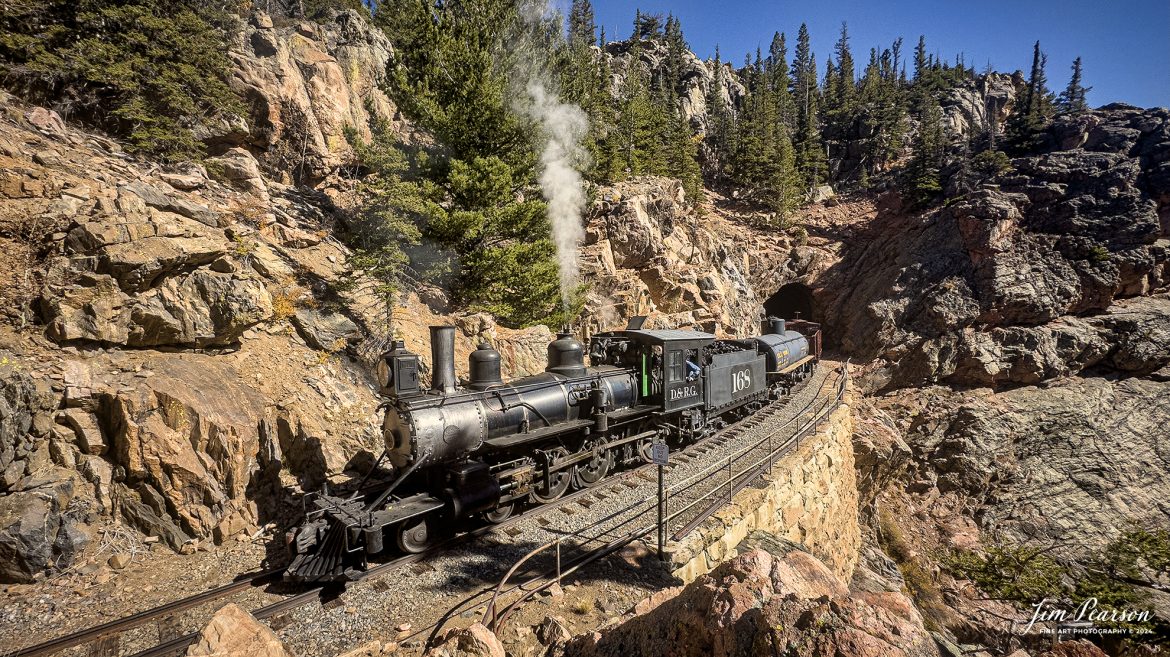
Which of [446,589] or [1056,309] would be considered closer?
[446,589]

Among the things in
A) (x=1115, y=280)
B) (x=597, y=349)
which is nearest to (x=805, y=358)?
(x=597, y=349)

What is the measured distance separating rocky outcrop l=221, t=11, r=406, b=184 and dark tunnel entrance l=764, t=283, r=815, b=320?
1262 inches

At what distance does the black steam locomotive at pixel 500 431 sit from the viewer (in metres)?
7.34

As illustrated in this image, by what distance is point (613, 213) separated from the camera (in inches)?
1062

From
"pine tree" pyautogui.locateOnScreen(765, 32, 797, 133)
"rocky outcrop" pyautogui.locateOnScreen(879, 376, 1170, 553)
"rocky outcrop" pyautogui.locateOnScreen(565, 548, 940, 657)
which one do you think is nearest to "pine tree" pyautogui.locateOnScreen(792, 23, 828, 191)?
"pine tree" pyautogui.locateOnScreen(765, 32, 797, 133)

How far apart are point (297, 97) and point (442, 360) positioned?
1937 cm

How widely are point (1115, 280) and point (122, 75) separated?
48.7 m

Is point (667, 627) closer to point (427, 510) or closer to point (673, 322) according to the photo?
point (427, 510)

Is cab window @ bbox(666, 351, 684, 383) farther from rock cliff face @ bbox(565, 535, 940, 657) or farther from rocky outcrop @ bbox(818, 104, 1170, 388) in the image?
rocky outcrop @ bbox(818, 104, 1170, 388)

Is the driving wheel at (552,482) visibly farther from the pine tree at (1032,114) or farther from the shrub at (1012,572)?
the pine tree at (1032,114)

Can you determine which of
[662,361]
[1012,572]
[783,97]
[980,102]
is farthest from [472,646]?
[980,102]

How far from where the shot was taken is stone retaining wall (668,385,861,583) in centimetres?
827

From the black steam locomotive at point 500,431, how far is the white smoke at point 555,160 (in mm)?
5289

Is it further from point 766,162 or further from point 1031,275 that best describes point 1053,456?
point 766,162
